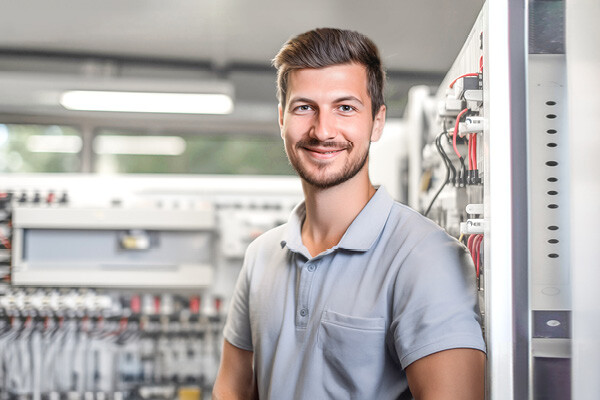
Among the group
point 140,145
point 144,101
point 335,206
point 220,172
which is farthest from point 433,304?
point 140,145

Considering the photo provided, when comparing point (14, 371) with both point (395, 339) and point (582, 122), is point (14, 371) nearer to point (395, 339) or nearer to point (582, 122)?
point (395, 339)

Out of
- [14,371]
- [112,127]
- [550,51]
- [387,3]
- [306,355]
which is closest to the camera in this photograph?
[550,51]

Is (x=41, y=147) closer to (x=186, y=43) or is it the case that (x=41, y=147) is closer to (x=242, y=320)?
(x=186, y=43)

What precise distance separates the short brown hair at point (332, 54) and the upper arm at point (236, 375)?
672mm

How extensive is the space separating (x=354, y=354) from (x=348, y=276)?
161mm

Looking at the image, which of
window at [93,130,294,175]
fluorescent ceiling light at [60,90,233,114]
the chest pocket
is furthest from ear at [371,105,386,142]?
window at [93,130,294,175]

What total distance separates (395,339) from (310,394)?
218mm

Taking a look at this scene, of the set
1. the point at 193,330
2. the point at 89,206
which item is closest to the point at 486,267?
the point at 193,330

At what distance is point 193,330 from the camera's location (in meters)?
3.54

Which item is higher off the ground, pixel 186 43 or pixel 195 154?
pixel 186 43

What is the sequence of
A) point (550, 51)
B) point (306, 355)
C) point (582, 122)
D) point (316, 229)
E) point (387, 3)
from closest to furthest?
1. point (582, 122)
2. point (550, 51)
3. point (306, 355)
4. point (316, 229)
5. point (387, 3)

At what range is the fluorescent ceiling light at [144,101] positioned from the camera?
3.64 metres

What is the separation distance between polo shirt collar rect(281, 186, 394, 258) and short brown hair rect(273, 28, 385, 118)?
8.2 inches

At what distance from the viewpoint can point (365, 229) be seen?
1.23m
